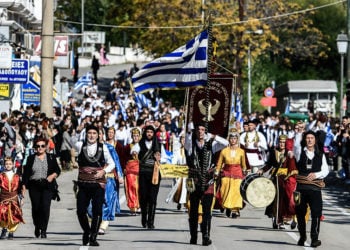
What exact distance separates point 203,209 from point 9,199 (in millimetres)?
3221

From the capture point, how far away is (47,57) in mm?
37719

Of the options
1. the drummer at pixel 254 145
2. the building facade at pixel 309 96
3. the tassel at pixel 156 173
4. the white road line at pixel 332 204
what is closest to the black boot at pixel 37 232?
the tassel at pixel 156 173

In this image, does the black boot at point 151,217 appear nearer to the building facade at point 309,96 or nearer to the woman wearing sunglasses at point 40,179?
the woman wearing sunglasses at point 40,179

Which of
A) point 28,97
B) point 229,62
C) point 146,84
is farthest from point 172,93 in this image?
point 146,84

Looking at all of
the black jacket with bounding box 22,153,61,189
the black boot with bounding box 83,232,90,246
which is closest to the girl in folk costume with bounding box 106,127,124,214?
the black jacket with bounding box 22,153,61,189

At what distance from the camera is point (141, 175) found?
70.3ft

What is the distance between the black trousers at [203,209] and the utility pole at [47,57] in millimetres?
20036

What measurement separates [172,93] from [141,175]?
5163 centimetres

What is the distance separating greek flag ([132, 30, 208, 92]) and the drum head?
2.03m

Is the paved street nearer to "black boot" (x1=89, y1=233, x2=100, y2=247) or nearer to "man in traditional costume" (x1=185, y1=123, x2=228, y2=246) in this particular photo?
"black boot" (x1=89, y1=233, x2=100, y2=247)

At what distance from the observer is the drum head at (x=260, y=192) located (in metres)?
20.3

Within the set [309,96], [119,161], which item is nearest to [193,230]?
[119,161]

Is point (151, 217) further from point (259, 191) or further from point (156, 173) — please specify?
point (259, 191)

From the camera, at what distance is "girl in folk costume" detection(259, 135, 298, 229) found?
21.1m
